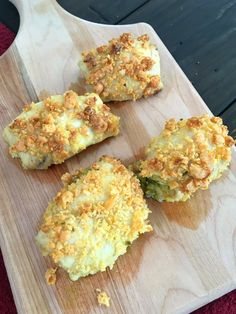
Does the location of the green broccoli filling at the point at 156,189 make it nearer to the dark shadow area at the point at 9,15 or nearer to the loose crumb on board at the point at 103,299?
the loose crumb on board at the point at 103,299

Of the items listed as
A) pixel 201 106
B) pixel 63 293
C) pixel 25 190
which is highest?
pixel 201 106

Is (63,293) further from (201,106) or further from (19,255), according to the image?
(201,106)

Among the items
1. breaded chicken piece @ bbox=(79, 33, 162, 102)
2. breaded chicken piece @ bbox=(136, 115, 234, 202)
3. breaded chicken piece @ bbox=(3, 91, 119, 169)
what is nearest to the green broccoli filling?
breaded chicken piece @ bbox=(136, 115, 234, 202)

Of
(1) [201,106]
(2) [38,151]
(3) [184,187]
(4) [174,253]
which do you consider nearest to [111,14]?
(1) [201,106]

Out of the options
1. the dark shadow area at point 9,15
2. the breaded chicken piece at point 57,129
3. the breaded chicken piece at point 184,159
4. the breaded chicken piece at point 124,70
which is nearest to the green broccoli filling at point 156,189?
the breaded chicken piece at point 184,159

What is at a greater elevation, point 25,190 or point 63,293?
point 25,190

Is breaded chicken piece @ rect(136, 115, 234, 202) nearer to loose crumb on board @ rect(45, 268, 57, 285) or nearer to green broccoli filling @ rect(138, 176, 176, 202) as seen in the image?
green broccoli filling @ rect(138, 176, 176, 202)
